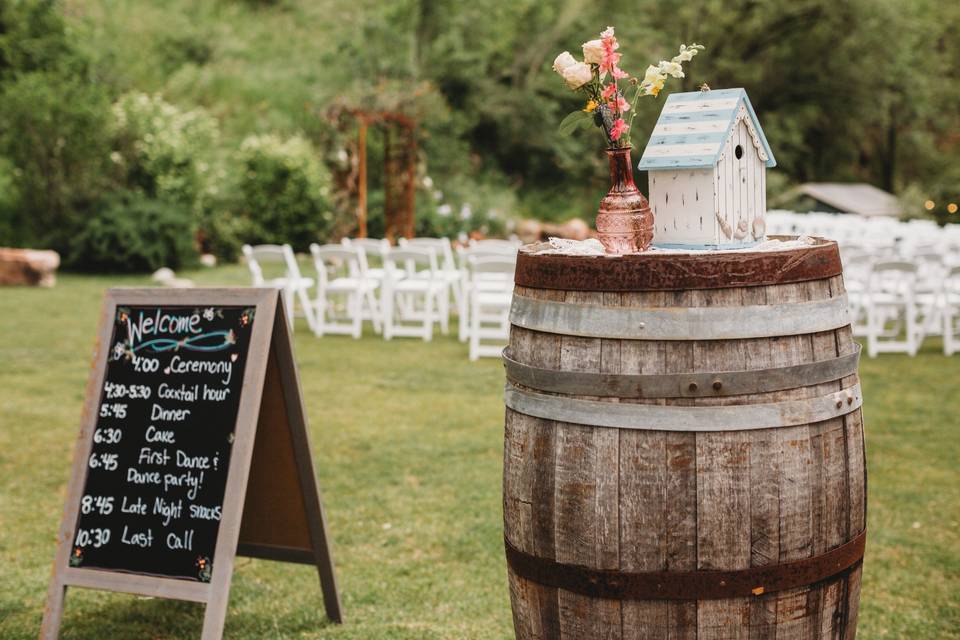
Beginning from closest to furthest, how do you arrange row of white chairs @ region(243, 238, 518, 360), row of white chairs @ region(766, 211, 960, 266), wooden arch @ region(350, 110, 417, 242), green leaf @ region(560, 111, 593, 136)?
green leaf @ region(560, 111, 593, 136)
row of white chairs @ region(243, 238, 518, 360)
row of white chairs @ region(766, 211, 960, 266)
wooden arch @ region(350, 110, 417, 242)

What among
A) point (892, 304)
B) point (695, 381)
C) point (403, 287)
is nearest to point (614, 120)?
point (695, 381)

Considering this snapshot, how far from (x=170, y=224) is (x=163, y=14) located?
1317 cm

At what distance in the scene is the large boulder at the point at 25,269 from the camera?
16.5 metres

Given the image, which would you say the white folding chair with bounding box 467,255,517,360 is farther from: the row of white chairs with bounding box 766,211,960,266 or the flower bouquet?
the flower bouquet

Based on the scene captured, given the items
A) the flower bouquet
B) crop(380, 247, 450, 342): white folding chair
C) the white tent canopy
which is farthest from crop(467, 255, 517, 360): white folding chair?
the white tent canopy

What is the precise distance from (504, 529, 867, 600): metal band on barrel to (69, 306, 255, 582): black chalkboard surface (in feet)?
4.83

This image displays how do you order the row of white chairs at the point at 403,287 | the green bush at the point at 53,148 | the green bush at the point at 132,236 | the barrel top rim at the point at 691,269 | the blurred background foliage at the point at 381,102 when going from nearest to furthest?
the barrel top rim at the point at 691,269, the row of white chairs at the point at 403,287, the green bush at the point at 132,236, the green bush at the point at 53,148, the blurred background foliage at the point at 381,102

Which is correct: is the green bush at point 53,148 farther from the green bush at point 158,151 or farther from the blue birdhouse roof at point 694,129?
the blue birdhouse roof at point 694,129

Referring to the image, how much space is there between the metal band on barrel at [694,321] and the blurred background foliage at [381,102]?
555 inches

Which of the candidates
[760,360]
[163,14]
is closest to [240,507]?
[760,360]

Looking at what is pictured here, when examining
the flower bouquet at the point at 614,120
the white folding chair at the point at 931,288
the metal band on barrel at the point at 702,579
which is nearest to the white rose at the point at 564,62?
the flower bouquet at the point at 614,120

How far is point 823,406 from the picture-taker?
103 inches

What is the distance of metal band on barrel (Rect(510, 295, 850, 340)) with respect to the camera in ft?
8.26

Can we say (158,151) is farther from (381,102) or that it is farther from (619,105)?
(619,105)
